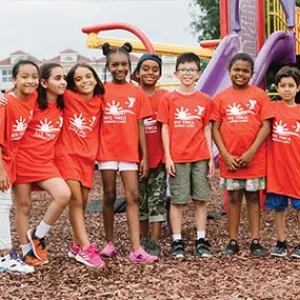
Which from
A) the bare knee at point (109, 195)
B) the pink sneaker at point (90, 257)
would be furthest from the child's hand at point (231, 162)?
the pink sneaker at point (90, 257)

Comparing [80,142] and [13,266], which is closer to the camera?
[13,266]

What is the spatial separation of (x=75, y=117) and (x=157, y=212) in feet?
3.84

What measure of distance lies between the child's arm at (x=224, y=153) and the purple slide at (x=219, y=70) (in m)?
2.90

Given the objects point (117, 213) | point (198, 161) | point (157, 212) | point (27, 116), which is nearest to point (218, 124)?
point (198, 161)

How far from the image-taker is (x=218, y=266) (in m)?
5.19

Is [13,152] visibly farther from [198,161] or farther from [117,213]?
[117,213]

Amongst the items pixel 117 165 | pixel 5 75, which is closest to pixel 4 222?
pixel 117 165

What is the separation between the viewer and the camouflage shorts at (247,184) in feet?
18.1

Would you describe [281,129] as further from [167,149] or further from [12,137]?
[12,137]

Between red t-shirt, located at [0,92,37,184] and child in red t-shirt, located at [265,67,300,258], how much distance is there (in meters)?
1.93

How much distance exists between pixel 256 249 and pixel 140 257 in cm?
Answer: 95

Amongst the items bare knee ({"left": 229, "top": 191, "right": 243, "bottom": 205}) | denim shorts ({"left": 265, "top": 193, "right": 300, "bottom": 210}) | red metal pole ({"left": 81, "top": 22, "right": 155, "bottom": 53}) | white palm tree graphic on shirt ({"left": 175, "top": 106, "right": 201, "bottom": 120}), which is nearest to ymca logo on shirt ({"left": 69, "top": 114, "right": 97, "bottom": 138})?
white palm tree graphic on shirt ({"left": 175, "top": 106, "right": 201, "bottom": 120})

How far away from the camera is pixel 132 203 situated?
5.46 m

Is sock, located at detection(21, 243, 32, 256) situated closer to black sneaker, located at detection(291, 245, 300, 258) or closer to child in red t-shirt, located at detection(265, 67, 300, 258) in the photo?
child in red t-shirt, located at detection(265, 67, 300, 258)
